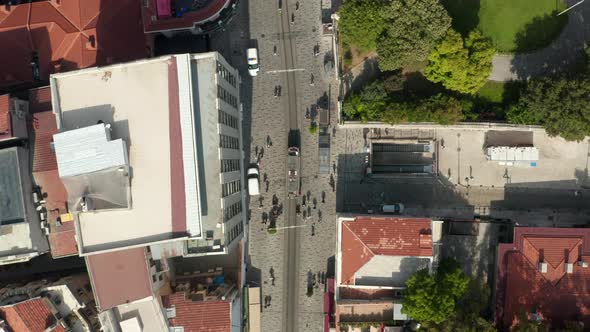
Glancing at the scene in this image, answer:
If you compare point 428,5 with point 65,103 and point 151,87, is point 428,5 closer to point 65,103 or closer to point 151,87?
point 151,87

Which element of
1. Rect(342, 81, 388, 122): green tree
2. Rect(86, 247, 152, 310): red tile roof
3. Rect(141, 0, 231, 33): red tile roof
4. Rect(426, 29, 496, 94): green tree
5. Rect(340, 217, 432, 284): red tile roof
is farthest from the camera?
Rect(141, 0, 231, 33): red tile roof

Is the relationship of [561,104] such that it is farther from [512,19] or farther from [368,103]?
[368,103]

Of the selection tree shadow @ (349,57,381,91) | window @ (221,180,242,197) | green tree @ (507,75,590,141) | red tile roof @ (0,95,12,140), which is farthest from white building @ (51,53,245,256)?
green tree @ (507,75,590,141)

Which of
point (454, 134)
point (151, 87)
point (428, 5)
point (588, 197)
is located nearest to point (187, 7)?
point (151, 87)

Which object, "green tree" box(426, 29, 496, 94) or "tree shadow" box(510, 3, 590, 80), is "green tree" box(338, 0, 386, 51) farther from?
"tree shadow" box(510, 3, 590, 80)

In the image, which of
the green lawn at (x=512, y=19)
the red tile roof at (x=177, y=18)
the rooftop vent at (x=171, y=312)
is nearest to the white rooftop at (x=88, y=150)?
the red tile roof at (x=177, y=18)
